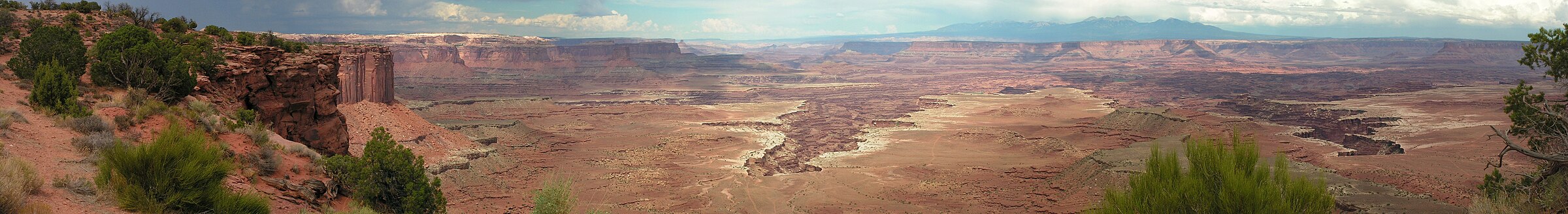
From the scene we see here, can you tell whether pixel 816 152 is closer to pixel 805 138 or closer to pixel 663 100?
pixel 805 138

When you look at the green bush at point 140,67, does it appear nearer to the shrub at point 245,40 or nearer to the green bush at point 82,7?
the shrub at point 245,40

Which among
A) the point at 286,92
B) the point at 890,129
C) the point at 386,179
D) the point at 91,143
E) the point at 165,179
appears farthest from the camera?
the point at 890,129

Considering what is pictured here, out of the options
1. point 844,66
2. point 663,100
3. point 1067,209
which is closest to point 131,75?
point 1067,209

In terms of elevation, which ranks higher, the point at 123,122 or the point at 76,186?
the point at 123,122

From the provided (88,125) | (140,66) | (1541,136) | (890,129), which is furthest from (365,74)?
(1541,136)

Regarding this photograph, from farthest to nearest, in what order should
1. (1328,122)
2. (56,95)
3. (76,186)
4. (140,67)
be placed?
(1328,122)
(140,67)
(56,95)
(76,186)

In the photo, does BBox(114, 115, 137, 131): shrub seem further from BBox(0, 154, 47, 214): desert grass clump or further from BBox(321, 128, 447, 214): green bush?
BBox(0, 154, 47, 214): desert grass clump

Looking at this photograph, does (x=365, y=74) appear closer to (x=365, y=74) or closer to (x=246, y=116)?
(x=365, y=74)

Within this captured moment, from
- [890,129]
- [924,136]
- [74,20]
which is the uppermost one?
[74,20]
